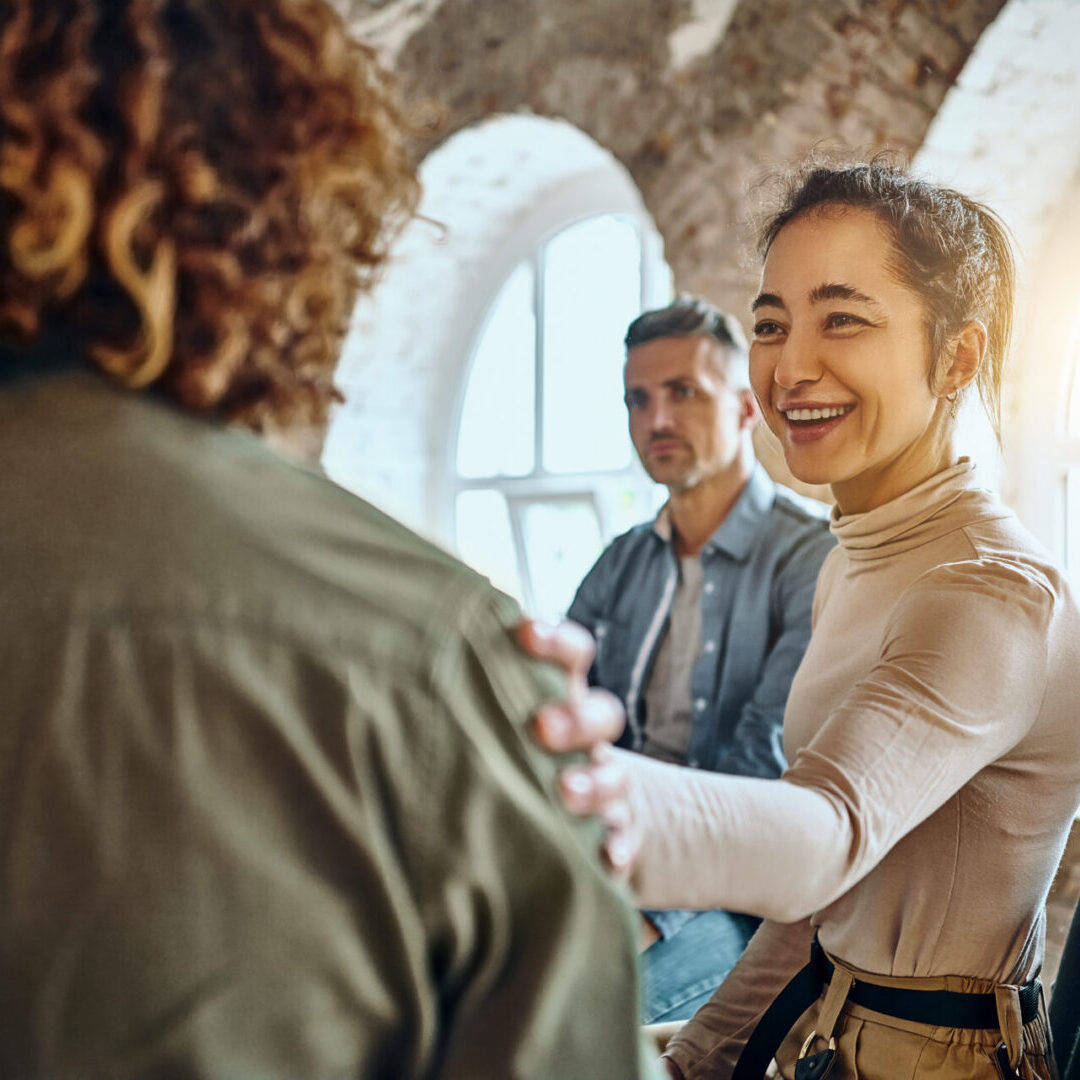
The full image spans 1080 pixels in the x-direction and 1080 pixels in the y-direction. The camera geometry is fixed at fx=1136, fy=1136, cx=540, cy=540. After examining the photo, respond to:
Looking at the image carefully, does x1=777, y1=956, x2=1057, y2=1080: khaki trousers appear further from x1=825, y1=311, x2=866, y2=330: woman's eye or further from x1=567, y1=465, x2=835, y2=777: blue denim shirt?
x1=567, y1=465, x2=835, y2=777: blue denim shirt

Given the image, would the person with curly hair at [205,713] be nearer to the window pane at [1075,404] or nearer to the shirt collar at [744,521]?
the shirt collar at [744,521]

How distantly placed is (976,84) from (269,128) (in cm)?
247

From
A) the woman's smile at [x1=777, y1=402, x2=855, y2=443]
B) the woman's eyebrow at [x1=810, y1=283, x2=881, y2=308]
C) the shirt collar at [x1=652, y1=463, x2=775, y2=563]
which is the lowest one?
the shirt collar at [x1=652, y1=463, x2=775, y2=563]

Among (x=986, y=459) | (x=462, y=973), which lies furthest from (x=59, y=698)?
(x=986, y=459)

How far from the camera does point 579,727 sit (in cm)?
→ 64

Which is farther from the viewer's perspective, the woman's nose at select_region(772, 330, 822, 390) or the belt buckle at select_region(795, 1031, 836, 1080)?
the woman's nose at select_region(772, 330, 822, 390)

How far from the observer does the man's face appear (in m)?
2.59

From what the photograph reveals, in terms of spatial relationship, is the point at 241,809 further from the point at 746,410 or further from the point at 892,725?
the point at 746,410

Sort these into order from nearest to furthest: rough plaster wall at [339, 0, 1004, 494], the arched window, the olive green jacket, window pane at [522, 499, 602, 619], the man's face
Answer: the olive green jacket
the man's face
rough plaster wall at [339, 0, 1004, 494]
the arched window
window pane at [522, 499, 602, 619]

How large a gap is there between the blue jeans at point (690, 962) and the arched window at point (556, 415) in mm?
2253

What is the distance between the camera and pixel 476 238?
4836 mm

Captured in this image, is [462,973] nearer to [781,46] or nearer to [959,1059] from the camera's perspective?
[959,1059]

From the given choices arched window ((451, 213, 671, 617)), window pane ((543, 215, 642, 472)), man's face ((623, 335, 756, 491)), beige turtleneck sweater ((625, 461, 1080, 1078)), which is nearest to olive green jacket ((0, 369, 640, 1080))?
beige turtleneck sweater ((625, 461, 1080, 1078))

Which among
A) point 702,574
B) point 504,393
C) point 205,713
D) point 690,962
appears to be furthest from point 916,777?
point 504,393
